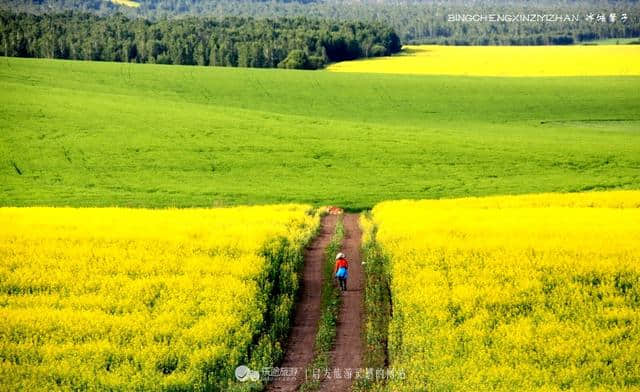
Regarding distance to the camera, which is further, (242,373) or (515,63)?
(515,63)

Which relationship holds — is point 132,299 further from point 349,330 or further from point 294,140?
point 294,140

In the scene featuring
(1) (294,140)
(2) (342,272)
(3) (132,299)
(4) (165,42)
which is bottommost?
(1) (294,140)

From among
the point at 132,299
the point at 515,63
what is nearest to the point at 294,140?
the point at 132,299

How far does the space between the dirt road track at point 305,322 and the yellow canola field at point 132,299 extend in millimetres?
456

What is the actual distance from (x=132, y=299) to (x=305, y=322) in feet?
12.8

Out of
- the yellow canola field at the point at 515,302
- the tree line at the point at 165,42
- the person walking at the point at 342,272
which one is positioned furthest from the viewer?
the tree line at the point at 165,42

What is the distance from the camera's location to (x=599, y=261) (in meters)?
18.7

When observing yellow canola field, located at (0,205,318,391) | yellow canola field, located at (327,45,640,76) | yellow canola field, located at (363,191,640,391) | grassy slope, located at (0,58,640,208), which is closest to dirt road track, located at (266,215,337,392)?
yellow canola field, located at (0,205,318,391)

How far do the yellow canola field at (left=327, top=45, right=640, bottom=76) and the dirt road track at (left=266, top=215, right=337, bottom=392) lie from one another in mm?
60734

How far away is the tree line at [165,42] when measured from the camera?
85812 mm

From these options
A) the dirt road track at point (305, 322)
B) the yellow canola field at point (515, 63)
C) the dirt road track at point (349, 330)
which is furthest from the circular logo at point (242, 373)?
the yellow canola field at point (515, 63)

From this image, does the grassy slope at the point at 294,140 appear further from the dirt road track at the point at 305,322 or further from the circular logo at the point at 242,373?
the circular logo at the point at 242,373

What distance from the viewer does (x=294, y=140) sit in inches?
1710

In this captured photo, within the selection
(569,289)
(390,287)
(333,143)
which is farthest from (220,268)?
(333,143)
